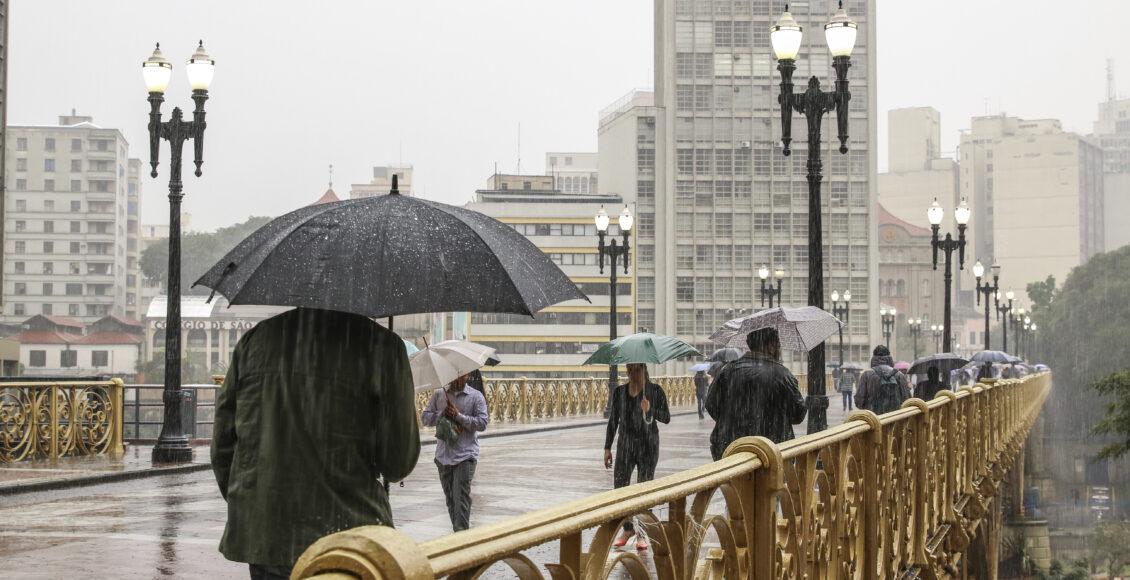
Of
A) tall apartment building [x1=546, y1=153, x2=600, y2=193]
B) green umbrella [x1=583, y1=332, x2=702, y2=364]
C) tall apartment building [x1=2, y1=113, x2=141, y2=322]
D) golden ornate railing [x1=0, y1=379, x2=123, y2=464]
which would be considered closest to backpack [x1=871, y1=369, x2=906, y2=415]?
green umbrella [x1=583, y1=332, x2=702, y2=364]

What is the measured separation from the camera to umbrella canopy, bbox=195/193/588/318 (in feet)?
15.3

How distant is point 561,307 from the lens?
10444cm

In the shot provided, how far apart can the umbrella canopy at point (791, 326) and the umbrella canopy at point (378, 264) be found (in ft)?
26.0

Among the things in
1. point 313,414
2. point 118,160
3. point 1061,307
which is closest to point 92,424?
point 313,414

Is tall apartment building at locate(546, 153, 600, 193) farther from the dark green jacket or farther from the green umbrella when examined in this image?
the dark green jacket

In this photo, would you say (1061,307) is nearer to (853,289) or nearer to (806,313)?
(853,289)

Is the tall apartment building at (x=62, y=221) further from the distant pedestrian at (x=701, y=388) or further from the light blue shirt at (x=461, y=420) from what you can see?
the light blue shirt at (x=461, y=420)

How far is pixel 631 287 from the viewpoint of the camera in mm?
103938

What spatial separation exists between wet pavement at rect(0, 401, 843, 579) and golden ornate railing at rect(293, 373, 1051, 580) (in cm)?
239

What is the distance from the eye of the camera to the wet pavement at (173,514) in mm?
9359

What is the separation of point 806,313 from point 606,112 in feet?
337

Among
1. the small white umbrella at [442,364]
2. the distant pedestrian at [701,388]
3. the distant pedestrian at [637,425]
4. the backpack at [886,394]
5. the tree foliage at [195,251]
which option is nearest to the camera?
the small white umbrella at [442,364]

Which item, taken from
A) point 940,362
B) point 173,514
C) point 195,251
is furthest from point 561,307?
point 173,514

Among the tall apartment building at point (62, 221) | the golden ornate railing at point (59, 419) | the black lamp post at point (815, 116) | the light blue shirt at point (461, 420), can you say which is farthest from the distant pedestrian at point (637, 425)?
the tall apartment building at point (62, 221)
